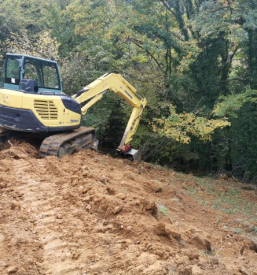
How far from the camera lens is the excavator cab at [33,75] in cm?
913

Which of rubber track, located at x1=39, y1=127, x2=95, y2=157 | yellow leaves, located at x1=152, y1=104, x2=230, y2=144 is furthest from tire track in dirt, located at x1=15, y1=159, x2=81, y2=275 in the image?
yellow leaves, located at x1=152, y1=104, x2=230, y2=144

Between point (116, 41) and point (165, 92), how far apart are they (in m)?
3.53

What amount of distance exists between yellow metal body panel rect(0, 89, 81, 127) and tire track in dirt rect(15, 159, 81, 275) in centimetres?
228

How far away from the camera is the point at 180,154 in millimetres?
16234

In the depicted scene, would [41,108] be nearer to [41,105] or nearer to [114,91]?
[41,105]

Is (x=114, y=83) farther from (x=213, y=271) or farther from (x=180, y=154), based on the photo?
(x=213, y=271)

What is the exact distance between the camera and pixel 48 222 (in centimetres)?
443

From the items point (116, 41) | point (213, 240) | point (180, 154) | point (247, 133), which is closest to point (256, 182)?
point (247, 133)

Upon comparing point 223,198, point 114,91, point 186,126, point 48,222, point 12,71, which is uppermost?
point 12,71

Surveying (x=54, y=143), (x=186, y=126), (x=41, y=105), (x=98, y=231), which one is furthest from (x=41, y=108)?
(x=186, y=126)

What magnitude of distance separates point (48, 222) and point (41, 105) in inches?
193

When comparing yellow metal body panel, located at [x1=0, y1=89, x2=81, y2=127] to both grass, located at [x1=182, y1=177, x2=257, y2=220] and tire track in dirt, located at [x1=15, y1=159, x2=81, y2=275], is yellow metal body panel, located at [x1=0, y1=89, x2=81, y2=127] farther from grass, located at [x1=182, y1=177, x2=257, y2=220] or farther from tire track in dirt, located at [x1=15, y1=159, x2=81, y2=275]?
grass, located at [x1=182, y1=177, x2=257, y2=220]

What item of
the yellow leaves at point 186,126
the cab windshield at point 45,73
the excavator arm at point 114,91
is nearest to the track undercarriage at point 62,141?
the excavator arm at point 114,91

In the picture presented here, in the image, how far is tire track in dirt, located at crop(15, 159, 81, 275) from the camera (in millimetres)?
3467
